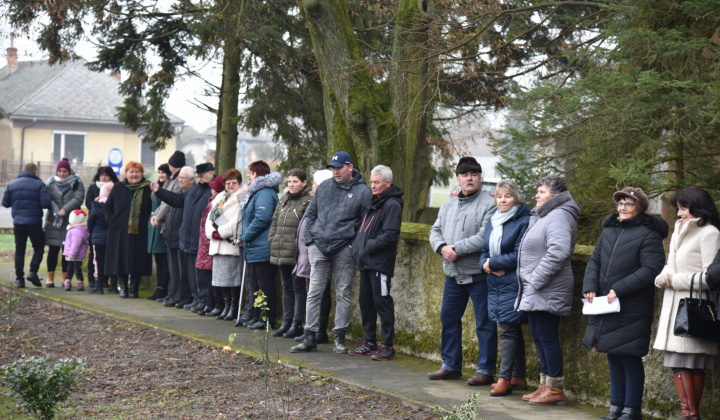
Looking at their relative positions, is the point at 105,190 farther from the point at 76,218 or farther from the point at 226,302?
the point at 226,302

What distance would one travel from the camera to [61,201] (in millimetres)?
13805

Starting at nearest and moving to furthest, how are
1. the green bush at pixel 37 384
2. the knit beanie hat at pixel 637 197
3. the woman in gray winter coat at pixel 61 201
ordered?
1. the green bush at pixel 37 384
2. the knit beanie hat at pixel 637 197
3. the woman in gray winter coat at pixel 61 201

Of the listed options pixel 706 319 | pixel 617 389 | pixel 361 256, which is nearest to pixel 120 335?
pixel 361 256

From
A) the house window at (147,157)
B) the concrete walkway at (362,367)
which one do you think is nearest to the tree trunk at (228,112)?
the concrete walkway at (362,367)

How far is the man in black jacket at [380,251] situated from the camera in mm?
8250

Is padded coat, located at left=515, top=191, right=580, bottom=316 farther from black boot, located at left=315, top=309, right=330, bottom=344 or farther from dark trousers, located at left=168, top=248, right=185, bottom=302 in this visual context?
dark trousers, located at left=168, top=248, right=185, bottom=302

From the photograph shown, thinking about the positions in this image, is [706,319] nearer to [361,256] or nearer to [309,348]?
[361,256]

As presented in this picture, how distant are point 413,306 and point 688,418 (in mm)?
3419

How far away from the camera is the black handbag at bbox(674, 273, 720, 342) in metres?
5.69

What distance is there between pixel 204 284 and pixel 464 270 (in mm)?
5059

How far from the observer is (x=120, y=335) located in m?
9.98

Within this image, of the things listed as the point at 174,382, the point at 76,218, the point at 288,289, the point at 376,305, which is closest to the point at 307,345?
the point at 376,305

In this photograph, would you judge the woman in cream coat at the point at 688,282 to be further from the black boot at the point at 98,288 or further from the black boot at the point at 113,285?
the black boot at the point at 98,288

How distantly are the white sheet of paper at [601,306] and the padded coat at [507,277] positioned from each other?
2.56 ft
